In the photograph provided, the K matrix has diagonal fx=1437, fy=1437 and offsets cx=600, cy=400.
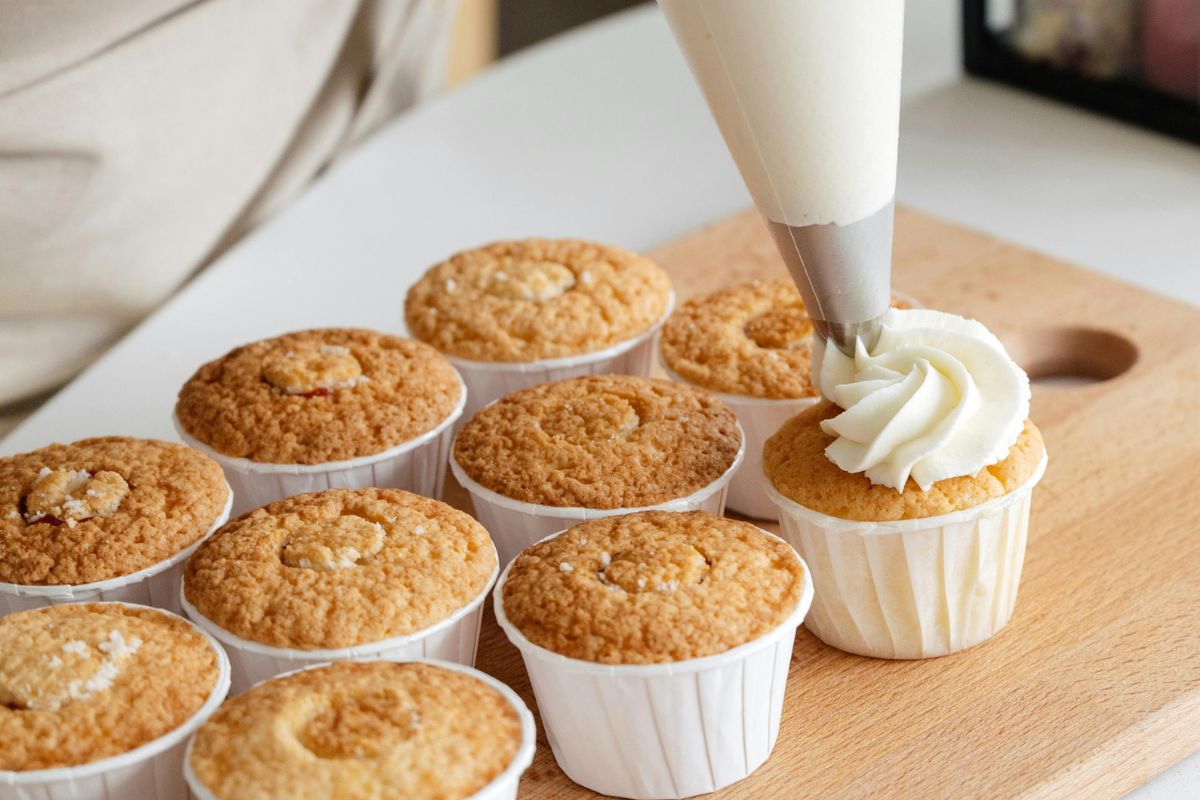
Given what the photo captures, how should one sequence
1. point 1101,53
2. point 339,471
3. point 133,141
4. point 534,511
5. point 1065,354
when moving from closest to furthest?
point 534,511, point 339,471, point 1065,354, point 133,141, point 1101,53

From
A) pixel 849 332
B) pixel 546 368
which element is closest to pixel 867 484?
pixel 849 332

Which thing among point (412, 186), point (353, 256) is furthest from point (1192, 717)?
point (412, 186)

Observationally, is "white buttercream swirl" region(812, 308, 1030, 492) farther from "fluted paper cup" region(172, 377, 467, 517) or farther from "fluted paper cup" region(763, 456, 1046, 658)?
"fluted paper cup" region(172, 377, 467, 517)

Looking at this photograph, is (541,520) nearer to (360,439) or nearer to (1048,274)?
(360,439)

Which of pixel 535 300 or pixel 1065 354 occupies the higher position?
pixel 535 300

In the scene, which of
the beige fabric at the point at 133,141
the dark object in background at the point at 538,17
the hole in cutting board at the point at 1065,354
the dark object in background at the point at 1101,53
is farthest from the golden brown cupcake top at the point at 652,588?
the dark object in background at the point at 538,17

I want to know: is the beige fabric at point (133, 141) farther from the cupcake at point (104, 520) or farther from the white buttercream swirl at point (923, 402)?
the white buttercream swirl at point (923, 402)

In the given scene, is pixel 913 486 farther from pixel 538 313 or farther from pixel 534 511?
pixel 538 313
